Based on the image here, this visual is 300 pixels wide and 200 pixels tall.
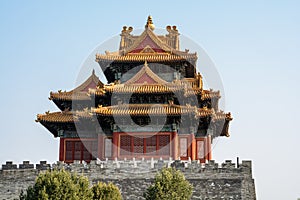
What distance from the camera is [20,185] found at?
1194 inches

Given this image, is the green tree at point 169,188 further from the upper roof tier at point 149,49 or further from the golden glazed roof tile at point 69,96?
the golden glazed roof tile at point 69,96

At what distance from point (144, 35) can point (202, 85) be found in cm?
551

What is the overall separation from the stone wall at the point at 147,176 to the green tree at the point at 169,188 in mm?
4018

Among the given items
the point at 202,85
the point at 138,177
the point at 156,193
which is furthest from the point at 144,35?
the point at 156,193

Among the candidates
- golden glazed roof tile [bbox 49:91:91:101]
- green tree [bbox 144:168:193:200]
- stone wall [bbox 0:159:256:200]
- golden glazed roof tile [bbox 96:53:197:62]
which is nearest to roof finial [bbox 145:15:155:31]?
golden glazed roof tile [bbox 96:53:197:62]

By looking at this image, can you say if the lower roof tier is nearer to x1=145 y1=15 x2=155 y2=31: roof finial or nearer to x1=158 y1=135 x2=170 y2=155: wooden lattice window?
x1=158 y1=135 x2=170 y2=155: wooden lattice window

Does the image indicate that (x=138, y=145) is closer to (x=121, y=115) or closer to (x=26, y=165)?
(x=121, y=115)

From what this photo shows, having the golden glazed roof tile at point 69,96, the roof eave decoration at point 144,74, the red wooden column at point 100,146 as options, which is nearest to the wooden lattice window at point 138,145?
the red wooden column at point 100,146

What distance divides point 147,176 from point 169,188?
5.17 m

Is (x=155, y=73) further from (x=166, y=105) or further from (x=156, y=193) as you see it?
(x=156, y=193)

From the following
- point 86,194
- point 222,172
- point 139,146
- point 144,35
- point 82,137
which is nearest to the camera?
point 86,194

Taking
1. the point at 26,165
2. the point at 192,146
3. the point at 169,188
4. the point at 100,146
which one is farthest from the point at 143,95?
the point at 169,188

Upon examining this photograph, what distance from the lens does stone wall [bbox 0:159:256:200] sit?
2870 cm

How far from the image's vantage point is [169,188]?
2452 cm
